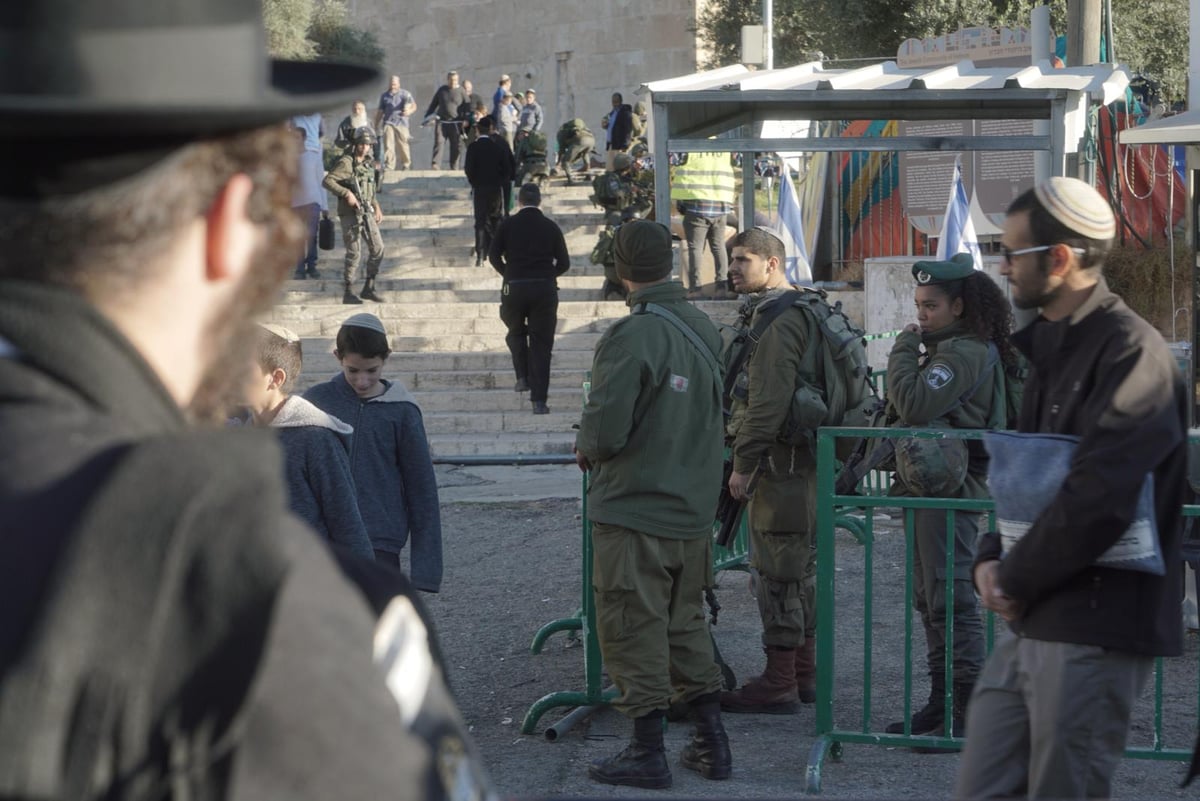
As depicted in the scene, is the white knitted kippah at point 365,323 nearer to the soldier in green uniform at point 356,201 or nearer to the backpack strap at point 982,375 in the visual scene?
the backpack strap at point 982,375

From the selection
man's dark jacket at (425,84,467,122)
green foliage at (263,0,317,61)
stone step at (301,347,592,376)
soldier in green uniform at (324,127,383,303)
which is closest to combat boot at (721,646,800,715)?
stone step at (301,347,592,376)

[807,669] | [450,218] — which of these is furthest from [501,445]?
[450,218]

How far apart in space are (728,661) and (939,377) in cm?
190

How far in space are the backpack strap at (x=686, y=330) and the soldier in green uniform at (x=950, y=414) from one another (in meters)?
0.73

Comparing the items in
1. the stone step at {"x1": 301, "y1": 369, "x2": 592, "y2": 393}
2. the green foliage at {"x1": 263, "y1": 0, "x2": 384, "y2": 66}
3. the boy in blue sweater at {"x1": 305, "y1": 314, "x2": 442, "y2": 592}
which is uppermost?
the green foliage at {"x1": 263, "y1": 0, "x2": 384, "y2": 66}

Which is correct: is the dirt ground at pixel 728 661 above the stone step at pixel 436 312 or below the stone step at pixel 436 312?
below

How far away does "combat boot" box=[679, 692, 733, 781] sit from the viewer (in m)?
5.04

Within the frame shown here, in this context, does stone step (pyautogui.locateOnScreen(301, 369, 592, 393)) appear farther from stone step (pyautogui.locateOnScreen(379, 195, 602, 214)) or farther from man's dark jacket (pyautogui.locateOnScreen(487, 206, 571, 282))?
stone step (pyautogui.locateOnScreen(379, 195, 602, 214))

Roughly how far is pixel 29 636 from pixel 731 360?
510cm

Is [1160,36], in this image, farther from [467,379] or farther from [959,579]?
[959,579]

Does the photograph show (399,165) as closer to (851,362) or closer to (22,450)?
(851,362)

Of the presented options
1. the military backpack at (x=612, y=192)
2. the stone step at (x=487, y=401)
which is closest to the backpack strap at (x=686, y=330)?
the stone step at (x=487, y=401)

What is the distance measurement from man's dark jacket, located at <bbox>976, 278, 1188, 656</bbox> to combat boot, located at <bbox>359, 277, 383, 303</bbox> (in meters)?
13.8

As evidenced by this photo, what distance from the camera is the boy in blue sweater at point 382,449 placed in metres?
4.76
